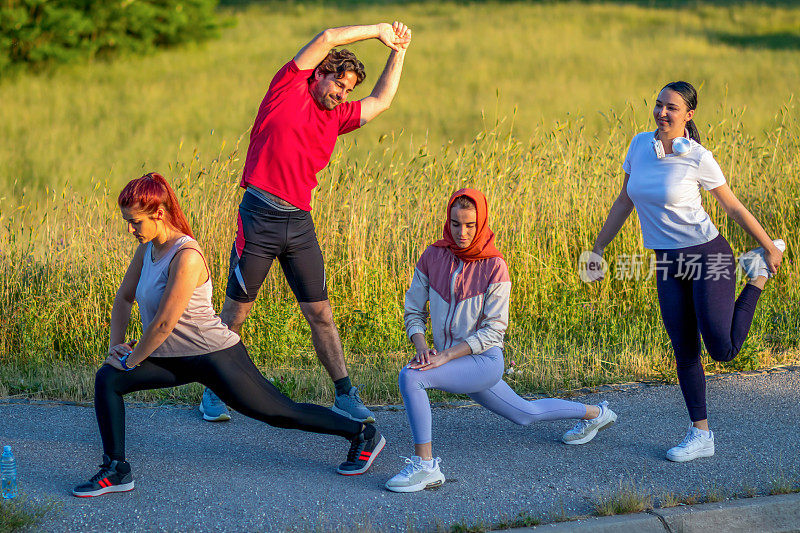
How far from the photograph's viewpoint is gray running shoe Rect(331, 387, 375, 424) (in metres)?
5.35

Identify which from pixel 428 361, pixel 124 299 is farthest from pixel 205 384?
pixel 428 361

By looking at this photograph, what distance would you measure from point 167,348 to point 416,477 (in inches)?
51.1

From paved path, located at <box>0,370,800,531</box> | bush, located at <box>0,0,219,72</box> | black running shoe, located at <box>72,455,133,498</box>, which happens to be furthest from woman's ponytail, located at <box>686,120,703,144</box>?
bush, located at <box>0,0,219,72</box>

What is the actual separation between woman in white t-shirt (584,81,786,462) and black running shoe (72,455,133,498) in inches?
105

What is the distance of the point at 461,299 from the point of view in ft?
14.8

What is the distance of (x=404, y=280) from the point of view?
7492 mm

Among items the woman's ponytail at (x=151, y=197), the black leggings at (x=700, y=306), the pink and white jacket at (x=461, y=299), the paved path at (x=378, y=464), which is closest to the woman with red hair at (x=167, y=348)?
the woman's ponytail at (x=151, y=197)

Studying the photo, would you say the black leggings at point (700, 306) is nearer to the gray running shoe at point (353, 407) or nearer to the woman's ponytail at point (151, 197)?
the gray running shoe at point (353, 407)

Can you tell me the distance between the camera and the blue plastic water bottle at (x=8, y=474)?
4.21 m

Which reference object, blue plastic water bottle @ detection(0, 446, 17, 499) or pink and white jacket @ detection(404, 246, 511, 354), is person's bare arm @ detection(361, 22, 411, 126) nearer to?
pink and white jacket @ detection(404, 246, 511, 354)

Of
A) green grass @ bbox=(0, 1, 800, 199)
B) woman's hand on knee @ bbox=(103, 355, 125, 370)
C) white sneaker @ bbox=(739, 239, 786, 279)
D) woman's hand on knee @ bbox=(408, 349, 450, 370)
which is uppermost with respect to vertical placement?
green grass @ bbox=(0, 1, 800, 199)

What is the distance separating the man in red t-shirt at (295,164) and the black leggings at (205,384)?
3.03 feet

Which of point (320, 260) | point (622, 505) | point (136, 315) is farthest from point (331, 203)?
point (622, 505)

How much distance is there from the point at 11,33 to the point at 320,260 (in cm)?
2469
